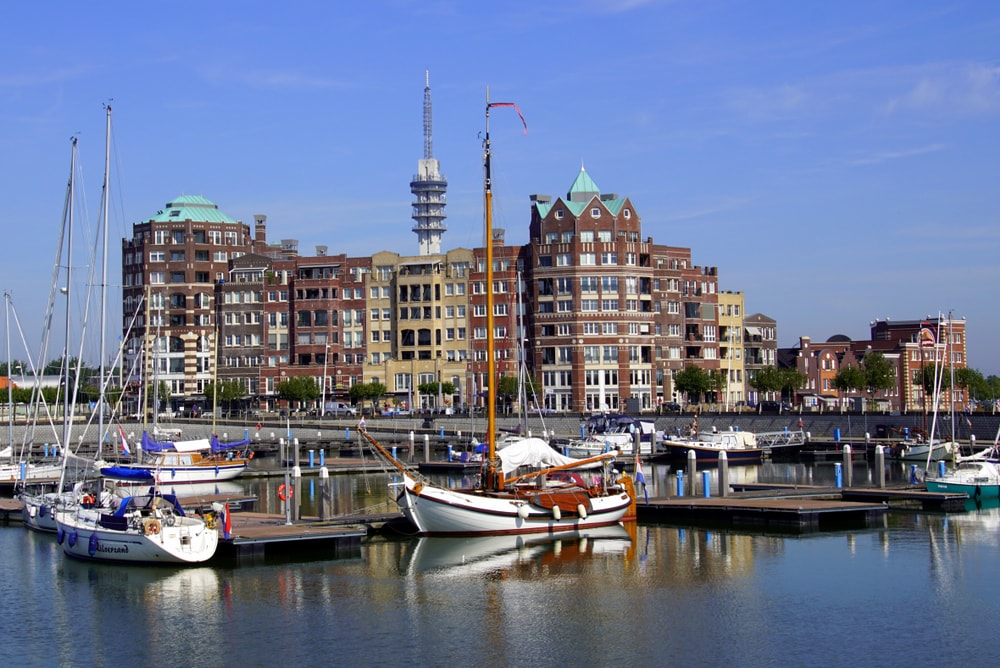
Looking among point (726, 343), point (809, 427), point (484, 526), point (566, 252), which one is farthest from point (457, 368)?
point (484, 526)

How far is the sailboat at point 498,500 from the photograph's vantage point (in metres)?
51.9

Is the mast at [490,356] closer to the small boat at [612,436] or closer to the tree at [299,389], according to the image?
the small boat at [612,436]

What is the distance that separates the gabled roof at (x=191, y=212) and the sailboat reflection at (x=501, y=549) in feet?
379

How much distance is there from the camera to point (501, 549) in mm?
50781

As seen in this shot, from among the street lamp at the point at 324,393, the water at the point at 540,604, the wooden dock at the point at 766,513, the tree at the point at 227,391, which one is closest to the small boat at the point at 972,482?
the wooden dock at the point at 766,513

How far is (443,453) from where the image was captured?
109688mm

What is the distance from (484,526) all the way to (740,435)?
52719 mm

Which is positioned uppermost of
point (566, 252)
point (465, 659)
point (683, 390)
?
point (566, 252)

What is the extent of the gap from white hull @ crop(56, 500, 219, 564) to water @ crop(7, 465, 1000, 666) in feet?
1.90

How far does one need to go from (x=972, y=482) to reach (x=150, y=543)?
4275 cm

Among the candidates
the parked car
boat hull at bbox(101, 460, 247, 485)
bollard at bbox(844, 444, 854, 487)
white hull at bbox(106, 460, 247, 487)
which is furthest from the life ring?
the parked car

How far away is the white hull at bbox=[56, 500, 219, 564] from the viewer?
46.1m

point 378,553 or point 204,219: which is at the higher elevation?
point 204,219

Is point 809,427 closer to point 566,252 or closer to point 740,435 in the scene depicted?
point 740,435
